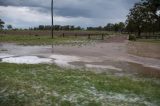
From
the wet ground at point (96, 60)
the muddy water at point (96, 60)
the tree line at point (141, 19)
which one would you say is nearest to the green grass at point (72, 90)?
the wet ground at point (96, 60)

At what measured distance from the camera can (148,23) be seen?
260 ft

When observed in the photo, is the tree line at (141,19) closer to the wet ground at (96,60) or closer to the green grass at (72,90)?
the wet ground at (96,60)

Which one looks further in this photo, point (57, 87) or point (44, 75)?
point (44, 75)

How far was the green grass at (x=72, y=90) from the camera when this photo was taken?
30.9ft

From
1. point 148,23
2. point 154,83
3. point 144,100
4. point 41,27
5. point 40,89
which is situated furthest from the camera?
point 41,27

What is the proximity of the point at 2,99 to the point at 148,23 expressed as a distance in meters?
72.6

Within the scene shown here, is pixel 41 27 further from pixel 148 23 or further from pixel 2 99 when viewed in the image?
pixel 2 99

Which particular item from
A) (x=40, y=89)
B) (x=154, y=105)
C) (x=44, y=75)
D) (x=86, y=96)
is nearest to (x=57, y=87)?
(x=40, y=89)

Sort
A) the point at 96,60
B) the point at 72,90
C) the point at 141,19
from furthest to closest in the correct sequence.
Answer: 1. the point at 141,19
2. the point at 96,60
3. the point at 72,90

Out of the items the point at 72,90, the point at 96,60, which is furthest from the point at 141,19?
the point at 72,90

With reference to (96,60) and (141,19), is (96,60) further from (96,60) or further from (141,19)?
(141,19)

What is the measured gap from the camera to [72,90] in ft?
34.6

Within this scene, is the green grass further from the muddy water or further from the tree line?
the tree line

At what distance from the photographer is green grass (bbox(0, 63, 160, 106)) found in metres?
9.41
